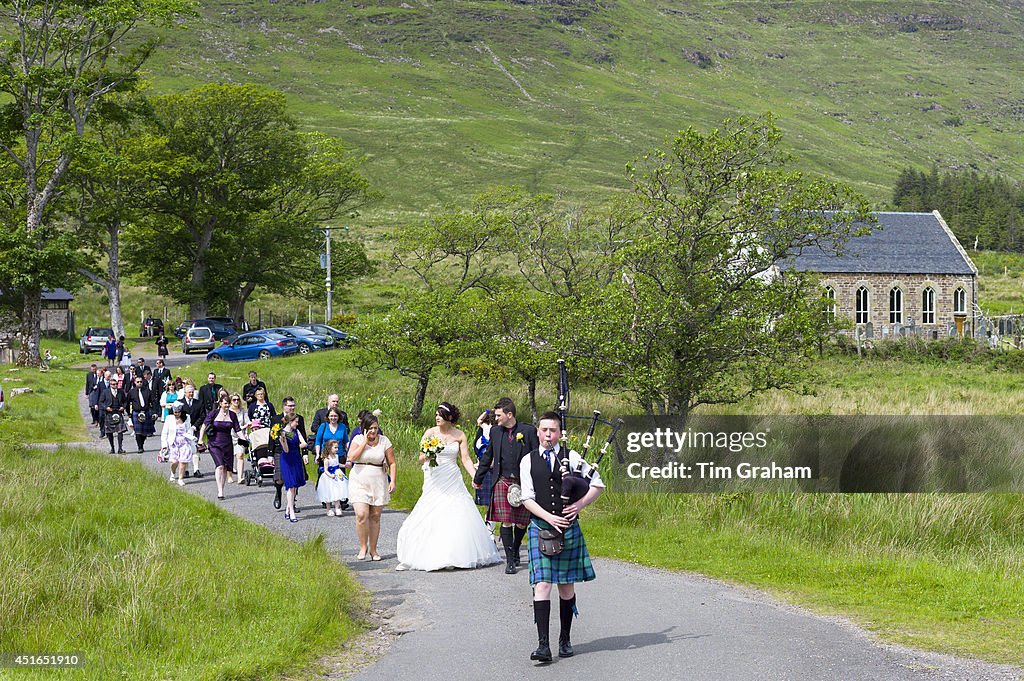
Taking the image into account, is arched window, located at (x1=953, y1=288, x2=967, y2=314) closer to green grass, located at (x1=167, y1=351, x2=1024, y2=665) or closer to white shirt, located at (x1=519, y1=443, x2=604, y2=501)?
green grass, located at (x1=167, y1=351, x2=1024, y2=665)

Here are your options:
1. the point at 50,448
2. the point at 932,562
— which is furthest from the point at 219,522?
the point at 50,448

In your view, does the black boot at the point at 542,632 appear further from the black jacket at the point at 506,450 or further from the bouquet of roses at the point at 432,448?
the bouquet of roses at the point at 432,448

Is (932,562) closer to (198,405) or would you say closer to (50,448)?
(198,405)

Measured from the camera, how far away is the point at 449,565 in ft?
43.0

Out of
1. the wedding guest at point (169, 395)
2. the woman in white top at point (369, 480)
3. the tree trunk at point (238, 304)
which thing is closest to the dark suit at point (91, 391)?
the wedding guest at point (169, 395)

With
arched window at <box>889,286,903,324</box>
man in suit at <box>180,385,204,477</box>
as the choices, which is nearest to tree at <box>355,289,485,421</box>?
man in suit at <box>180,385,204,477</box>

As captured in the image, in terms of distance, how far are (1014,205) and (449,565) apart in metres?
145

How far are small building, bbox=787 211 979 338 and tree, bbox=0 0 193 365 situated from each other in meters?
38.2

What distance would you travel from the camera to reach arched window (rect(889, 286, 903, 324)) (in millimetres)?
64125

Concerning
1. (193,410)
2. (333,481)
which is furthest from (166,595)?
(193,410)

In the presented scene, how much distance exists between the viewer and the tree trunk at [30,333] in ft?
151

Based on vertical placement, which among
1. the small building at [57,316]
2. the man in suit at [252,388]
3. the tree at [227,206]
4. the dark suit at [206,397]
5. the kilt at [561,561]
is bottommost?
the kilt at [561,561]

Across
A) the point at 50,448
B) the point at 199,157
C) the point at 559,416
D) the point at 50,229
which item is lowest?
the point at 50,448

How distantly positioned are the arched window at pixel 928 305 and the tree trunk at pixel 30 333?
159ft
